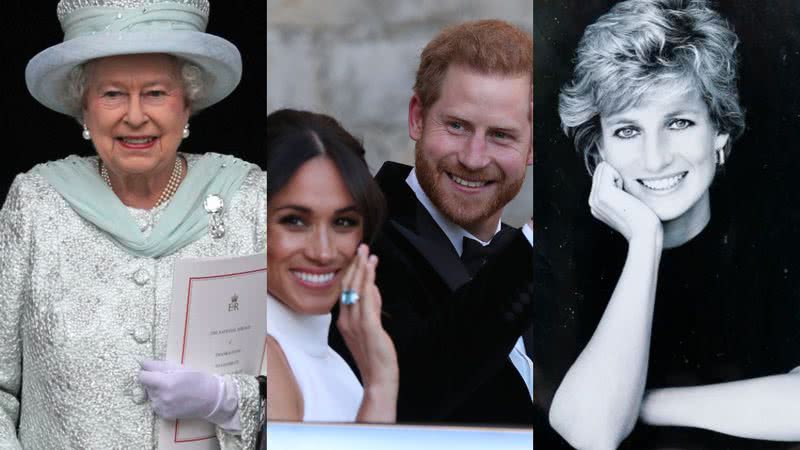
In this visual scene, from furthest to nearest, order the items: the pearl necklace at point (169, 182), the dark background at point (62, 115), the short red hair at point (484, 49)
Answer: the dark background at point (62, 115)
the pearl necklace at point (169, 182)
the short red hair at point (484, 49)

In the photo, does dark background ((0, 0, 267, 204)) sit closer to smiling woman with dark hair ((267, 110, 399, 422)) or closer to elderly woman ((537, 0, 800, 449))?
smiling woman with dark hair ((267, 110, 399, 422))

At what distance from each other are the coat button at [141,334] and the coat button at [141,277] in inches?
4.3

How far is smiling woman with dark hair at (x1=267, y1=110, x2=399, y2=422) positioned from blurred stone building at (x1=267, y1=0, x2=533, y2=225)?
48 millimetres

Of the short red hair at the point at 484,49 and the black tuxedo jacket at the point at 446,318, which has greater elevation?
the short red hair at the point at 484,49

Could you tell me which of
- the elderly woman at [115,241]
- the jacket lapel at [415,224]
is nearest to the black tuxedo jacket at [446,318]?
the jacket lapel at [415,224]

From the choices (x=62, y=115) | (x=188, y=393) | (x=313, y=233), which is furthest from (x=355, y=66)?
(x=62, y=115)

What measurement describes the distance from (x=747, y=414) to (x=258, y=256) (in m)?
1.28

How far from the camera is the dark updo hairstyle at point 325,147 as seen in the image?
291 centimetres

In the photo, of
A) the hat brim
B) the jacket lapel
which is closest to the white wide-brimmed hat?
the hat brim

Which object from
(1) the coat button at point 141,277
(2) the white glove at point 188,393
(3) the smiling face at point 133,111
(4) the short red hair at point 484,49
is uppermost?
(4) the short red hair at point 484,49

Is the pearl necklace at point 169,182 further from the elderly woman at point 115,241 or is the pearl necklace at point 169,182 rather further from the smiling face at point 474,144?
the smiling face at point 474,144

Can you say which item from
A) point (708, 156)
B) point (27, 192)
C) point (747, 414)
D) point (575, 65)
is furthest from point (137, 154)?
point (747, 414)

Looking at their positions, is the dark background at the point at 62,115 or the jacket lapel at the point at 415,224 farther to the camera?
the dark background at the point at 62,115

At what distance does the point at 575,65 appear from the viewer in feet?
9.84
